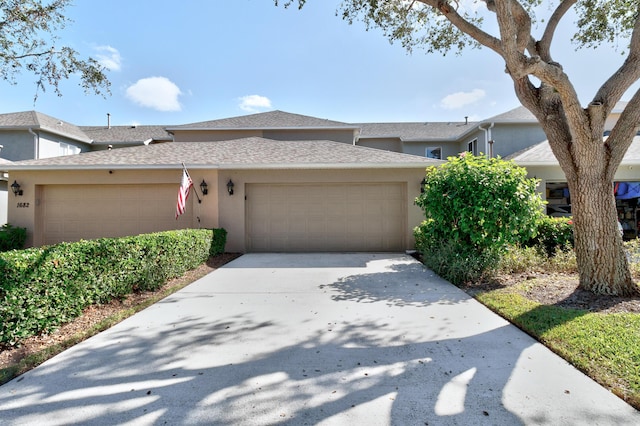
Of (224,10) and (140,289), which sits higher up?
(224,10)

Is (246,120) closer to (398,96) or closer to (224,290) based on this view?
(398,96)

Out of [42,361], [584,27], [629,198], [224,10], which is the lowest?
[42,361]

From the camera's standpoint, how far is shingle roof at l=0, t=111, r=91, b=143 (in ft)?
56.2

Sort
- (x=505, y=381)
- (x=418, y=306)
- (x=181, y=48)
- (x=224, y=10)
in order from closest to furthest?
1. (x=505, y=381)
2. (x=418, y=306)
3. (x=224, y=10)
4. (x=181, y=48)

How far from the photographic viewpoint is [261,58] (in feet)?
35.8

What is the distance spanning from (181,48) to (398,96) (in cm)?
958

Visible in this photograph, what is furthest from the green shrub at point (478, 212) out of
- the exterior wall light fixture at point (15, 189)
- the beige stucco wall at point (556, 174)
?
the exterior wall light fixture at point (15, 189)

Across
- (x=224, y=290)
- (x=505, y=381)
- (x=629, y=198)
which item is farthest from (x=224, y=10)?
(x=629, y=198)

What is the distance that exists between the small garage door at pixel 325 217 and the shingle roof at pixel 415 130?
30.9ft

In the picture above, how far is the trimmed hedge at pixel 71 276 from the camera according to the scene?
11.1 ft

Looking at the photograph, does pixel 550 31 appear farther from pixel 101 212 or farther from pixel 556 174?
pixel 101 212

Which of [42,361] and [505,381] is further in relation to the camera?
Answer: [42,361]

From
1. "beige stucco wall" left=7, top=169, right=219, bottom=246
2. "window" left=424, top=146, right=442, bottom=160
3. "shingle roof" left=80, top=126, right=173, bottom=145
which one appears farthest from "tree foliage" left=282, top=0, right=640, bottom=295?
"shingle roof" left=80, top=126, right=173, bottom=145

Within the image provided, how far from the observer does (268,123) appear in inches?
629
